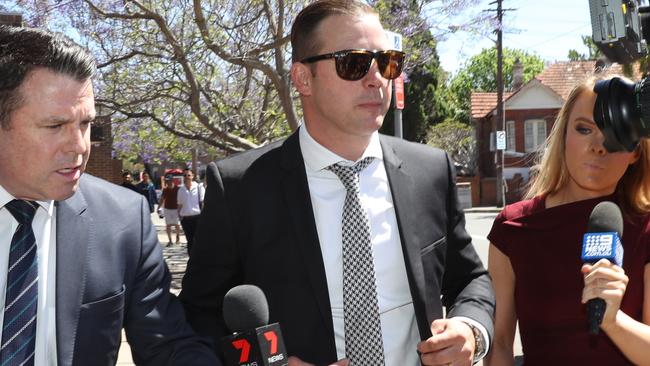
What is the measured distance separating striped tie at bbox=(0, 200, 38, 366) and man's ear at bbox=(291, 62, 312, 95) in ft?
3.49

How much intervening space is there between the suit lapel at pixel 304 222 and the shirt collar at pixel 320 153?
1.3 inches

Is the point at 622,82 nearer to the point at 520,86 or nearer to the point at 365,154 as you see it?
the point at 365,154

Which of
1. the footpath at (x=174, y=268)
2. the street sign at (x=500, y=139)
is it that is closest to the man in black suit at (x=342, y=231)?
the footpath at (x=174, y=268)

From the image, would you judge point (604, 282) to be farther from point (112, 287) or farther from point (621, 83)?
point (112, 287)

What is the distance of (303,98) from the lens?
9.21 ft

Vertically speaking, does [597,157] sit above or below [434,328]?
above

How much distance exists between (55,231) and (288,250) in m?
0.73

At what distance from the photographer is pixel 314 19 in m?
2.70

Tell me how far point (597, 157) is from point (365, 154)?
882mm

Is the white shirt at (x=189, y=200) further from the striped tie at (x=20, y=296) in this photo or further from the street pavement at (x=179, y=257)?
the striped tie at (x=20, y=296)

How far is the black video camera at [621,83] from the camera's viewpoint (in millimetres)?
2293

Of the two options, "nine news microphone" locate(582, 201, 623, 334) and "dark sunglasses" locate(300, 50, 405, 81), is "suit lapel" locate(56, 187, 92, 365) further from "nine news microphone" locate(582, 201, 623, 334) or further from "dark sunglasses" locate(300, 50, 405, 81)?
"nine news microphone" locate(582, 201, 623, 334)

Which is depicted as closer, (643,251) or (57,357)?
(57,357)

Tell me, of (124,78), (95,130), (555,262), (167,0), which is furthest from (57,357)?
(95,130)
